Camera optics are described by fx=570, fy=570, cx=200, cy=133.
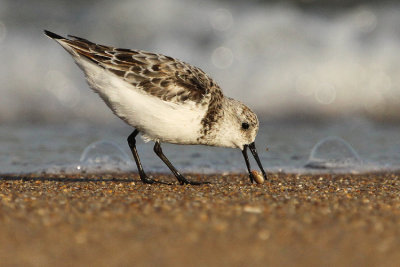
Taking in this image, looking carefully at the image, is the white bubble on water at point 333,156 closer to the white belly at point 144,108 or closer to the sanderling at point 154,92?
the sanderling at point 154,92

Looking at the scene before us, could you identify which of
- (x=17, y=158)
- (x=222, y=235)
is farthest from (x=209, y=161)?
(x=222, y=235)

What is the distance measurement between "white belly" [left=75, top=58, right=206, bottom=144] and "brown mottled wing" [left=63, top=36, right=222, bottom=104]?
0.21 ft

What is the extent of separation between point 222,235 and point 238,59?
10333mm

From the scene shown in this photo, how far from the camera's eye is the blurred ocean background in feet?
39.6

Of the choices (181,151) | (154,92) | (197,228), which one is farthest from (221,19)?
(197,228)

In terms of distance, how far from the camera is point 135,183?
20.6 feet

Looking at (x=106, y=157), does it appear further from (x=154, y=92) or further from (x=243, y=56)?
(x=243, y=56)

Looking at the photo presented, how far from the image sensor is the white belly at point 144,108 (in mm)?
5551

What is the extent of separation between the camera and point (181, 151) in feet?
29.2

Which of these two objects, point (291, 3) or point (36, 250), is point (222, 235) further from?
point (291, 3)

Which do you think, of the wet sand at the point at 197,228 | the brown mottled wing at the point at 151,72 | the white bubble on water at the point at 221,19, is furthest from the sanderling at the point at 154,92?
the white bubble on water at the point at 221,19

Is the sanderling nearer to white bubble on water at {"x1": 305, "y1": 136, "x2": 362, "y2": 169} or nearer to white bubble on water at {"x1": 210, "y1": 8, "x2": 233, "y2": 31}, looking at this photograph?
white bubble on water at {"x1": 305, "y1": 136, "x2": 362, "y2": 169}

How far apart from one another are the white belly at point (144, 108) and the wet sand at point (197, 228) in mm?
693

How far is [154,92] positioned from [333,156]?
11.1ft
